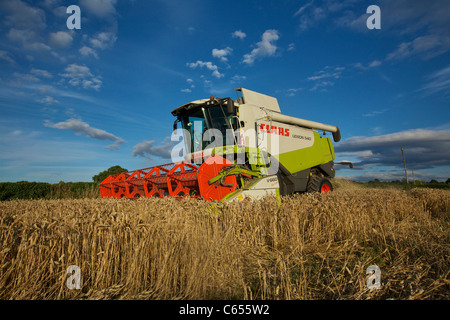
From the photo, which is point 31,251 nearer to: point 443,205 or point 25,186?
point 443,205

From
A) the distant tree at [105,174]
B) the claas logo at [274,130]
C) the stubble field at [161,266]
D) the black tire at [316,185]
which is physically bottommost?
the stubble field at [161,266]

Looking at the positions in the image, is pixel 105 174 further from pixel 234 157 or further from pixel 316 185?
pixel 316 185

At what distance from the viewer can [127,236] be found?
2.57 meters

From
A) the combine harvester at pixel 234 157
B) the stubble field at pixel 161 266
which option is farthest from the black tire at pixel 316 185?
the stubble field at pixel 161 266

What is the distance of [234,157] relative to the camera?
655cm

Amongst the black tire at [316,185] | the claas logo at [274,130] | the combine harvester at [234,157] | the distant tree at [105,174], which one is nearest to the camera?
the combine harvester at [234,157]

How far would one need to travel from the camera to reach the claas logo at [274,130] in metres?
7.34

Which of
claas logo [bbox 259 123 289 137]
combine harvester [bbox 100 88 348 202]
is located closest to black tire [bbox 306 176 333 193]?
combine harvester [bbox 100 88 348 202]

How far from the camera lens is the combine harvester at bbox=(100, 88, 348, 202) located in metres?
5.52

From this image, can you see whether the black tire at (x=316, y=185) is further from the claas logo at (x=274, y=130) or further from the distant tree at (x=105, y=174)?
the distant tree at (x=105, y=174)

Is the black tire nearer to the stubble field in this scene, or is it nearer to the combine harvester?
the combine harvester

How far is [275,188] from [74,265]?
4.80 metres

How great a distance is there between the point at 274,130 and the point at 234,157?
76.2 inches
